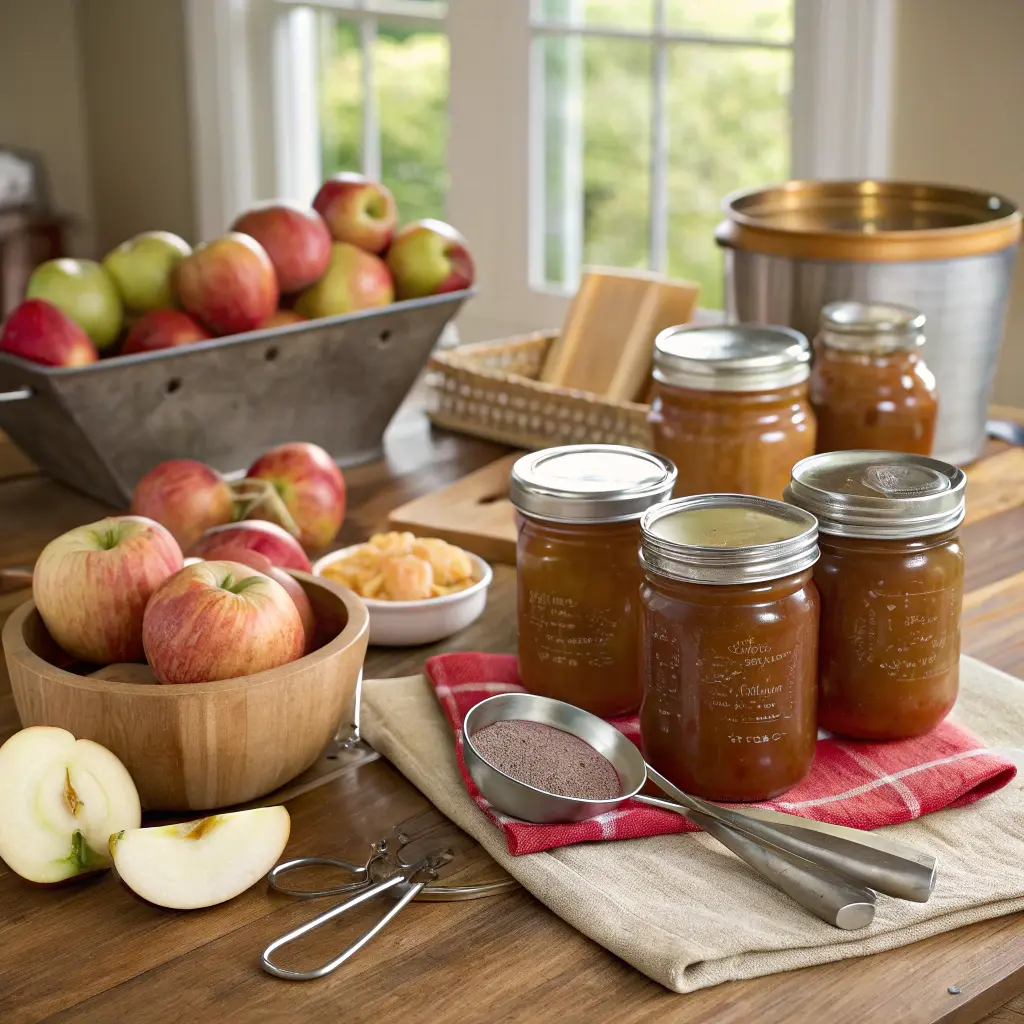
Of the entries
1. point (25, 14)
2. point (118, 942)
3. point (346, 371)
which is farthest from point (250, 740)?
point (25, 14)

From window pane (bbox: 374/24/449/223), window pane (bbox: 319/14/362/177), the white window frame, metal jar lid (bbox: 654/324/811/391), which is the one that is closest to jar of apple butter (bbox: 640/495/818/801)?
metal jar lid (bbox: 654/324/811/391)

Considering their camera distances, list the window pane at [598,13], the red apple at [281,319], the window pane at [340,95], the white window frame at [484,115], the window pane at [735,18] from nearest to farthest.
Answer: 1. the red apple at [281,319]
2. the white window frame at [484,115]
3. the window pane at [735,18]
4. the window pane at [598,13]
5. the window pane at [340,95]

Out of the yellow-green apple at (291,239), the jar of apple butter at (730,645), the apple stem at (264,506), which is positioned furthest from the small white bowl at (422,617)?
the yellow-green apple at (291,239)

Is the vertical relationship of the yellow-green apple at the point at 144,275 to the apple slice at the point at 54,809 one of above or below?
above

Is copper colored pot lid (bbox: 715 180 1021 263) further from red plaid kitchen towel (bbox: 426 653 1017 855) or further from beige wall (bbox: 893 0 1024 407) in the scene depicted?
red plaid kitchen towel (bbox: 426 653 1017 855)

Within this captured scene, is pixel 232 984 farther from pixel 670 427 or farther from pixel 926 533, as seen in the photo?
pixel 670 427

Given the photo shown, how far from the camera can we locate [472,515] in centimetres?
139

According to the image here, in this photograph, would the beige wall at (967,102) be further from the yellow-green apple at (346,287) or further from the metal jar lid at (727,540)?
the metal jar lid at (727,540)

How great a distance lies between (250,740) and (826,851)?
13.7 inches

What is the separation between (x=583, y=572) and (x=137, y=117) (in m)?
3.22

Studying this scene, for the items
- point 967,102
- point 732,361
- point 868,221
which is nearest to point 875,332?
point 732,361

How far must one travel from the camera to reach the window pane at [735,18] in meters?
2.25

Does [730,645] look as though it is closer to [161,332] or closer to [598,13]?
[161,332]

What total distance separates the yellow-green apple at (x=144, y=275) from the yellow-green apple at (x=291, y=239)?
0.30ft
